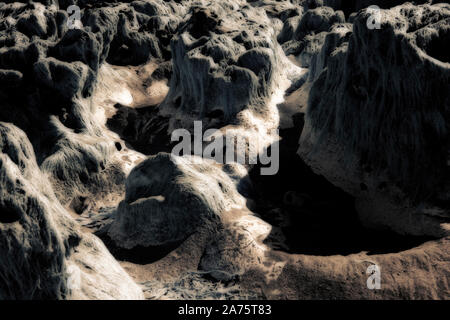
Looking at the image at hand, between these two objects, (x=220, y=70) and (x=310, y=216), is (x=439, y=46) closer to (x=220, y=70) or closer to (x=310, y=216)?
(x=310, y=216)

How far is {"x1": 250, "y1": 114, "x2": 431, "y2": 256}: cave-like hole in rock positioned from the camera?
13.4m

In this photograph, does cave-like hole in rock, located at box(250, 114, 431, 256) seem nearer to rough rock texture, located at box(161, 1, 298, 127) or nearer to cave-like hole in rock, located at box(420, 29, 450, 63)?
rough rock texture, located at box(161, 1, 298, 127)

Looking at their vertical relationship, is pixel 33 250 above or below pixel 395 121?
below

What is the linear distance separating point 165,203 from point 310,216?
5.47m

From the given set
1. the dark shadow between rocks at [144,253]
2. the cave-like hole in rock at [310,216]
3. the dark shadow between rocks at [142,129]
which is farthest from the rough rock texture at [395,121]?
the dark shadow between rocks at [142,129]

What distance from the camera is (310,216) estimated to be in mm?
15789

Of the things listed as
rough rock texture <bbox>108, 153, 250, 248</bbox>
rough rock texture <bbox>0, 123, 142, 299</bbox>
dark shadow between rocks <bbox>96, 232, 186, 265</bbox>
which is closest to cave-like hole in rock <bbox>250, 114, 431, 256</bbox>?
rough rock texture <bbox>108, 153, 250, 248</bbox>

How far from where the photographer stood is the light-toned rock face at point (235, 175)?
10.8 m

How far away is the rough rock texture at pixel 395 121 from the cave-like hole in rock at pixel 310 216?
1.61 feet

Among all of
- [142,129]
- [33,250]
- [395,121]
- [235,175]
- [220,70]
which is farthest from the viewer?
[142,129]

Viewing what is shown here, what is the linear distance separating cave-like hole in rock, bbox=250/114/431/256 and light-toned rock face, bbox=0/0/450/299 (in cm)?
7

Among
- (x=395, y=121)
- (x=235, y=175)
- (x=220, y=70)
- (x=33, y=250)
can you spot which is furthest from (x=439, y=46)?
(x=33, y=250)

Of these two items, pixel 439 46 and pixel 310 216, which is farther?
pixel 310 216

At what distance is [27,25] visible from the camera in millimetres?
26766
